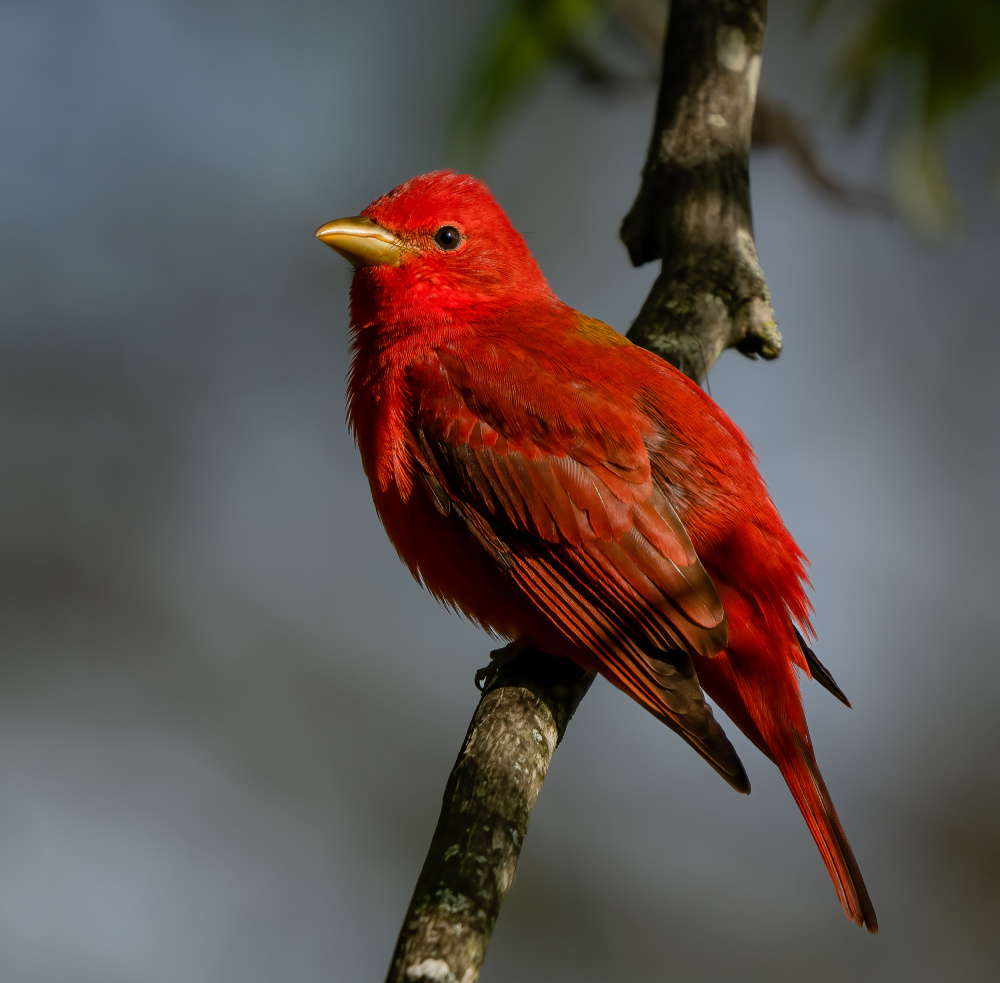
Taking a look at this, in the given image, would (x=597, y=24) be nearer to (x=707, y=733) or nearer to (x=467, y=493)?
(x=467, y=493)

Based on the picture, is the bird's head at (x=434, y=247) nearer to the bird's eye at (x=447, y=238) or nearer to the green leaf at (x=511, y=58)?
the bird's eye at (x=447, y=238)

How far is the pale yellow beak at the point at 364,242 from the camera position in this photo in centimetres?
314

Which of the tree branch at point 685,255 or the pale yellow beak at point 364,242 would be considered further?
the pale yellow beak at point 364,242

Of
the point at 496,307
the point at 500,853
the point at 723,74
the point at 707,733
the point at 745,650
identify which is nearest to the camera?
the point at 500,853

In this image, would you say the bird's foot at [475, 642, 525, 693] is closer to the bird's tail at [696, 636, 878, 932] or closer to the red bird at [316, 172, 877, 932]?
the red bird at [316, 172, 877, 932]

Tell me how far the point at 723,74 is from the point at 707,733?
2.07 meters

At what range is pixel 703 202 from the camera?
3.25 metres

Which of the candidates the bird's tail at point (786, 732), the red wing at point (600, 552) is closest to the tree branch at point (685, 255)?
the red wing at point (600, 552)

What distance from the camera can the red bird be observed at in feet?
8.32

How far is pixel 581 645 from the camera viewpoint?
8.33 feet

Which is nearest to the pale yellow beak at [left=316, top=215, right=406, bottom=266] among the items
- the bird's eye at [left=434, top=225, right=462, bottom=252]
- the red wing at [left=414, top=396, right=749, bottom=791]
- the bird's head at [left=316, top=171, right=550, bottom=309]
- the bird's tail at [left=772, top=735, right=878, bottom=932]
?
the bird's head at [left=316, top=171, right=550, bottom=309]

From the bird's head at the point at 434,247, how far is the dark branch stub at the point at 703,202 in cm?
41

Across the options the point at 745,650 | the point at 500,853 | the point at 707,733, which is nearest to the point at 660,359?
the point at 745,650

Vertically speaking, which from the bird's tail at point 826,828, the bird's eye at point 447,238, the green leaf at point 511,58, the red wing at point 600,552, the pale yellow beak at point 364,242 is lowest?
the bird's tail at point 826,828
